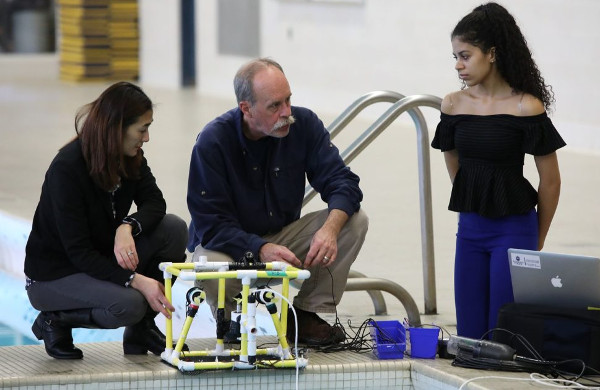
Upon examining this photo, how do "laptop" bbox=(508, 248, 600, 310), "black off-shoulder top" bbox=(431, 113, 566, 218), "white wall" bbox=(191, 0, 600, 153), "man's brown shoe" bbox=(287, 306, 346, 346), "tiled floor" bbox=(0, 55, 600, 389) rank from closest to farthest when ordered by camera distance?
"laptop" bbox=(508, 248, 600, 310) → "tiled floor" bbox=(0, 55, 600, 389) → "black off-shoulder top" bbox=(431, 113, 566, 218) → "man's brown shoe" bbox=(287, 306, 346, 346) → "white wall" bbox=(191, 0, 600, 153)

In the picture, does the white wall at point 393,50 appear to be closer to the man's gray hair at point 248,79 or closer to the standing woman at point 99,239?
the man's gray hair at point 248,79

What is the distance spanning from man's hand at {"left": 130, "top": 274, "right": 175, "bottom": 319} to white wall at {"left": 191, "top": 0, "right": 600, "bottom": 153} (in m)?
6.85

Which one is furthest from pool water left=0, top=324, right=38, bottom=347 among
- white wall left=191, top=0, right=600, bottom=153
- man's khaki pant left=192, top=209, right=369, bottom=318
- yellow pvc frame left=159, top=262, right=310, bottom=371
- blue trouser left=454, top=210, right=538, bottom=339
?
white wall left=191, top=0, right=600, bottom=153

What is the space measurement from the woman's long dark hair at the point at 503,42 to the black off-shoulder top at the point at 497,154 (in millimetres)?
120

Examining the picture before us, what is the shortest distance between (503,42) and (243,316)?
1225 millimetres

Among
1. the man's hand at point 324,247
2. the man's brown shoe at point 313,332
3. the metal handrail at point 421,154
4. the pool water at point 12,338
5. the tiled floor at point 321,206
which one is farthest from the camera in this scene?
the pool water at point 12,338

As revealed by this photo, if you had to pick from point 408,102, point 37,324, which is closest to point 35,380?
point 37,324

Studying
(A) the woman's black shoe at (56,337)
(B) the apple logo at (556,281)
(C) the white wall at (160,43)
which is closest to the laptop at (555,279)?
(B) the apple logo at (556,281)

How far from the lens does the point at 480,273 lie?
3.85 m

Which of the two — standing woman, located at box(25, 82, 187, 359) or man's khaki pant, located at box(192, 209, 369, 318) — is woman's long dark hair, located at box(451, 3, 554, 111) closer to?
man's khaki pant, located at box(192, 209, 369, 318)

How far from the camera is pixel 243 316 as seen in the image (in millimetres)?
3438

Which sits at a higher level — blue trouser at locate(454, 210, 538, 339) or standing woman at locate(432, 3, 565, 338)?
standing woman at locate(432, 3, 565, 338)

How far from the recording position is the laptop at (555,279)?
342cm

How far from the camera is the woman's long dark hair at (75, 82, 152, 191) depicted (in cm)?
356
